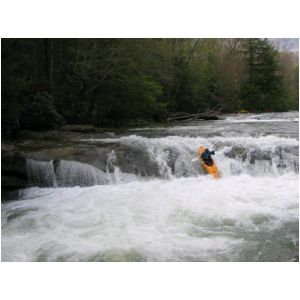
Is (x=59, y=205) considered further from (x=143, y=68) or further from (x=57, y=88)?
(x=143, y=68)

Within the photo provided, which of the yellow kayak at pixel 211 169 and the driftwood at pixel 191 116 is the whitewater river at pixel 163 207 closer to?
the yellow kayak at pixel 211 169

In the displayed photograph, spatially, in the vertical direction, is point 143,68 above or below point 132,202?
above

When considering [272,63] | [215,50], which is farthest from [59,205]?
[272,63]

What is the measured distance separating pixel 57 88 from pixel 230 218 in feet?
29.9

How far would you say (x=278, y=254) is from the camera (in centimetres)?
407

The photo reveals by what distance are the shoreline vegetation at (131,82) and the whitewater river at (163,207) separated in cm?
248

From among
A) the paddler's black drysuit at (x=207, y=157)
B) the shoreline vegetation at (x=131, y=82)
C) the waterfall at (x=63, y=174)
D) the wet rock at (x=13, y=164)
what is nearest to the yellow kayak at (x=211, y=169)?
the paddler's black drysuit at (x=207, y=157)

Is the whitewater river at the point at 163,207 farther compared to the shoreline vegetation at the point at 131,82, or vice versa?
the shoreline vegetation at the point at 131,82

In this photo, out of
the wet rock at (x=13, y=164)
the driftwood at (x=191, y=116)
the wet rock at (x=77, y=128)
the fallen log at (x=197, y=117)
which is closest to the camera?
the wet rock at (x=13, y=164)

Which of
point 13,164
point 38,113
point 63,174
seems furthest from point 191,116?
point 13,164

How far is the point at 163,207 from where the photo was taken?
5.52 metres

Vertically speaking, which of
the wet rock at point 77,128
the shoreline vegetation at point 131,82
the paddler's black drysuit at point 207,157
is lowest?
the paddler's black drysuit at point 207,157

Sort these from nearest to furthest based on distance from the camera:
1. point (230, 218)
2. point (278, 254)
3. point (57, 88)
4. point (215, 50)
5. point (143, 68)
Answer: point (278, 254)
point (230, 218)
point (57, 88)
point (143, 68)
point (215, 50)

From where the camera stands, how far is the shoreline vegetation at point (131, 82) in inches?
402
